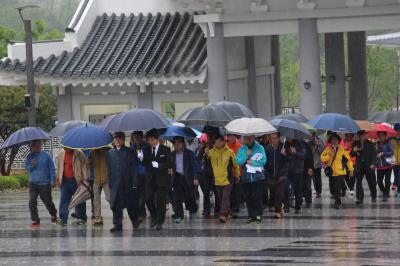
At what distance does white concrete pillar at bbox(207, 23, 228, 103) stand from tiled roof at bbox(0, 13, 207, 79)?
42 centimetres

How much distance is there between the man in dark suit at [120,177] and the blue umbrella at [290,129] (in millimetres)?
3296

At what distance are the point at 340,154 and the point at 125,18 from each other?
19.4 meters

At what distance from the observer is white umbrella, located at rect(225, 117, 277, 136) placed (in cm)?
2012

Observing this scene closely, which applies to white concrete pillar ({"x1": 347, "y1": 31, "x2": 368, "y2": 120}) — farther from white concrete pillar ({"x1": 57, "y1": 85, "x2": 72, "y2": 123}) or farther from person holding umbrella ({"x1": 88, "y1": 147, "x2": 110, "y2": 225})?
person holding umbrella ({"x1": 88, "y1": 147, "x2": 110, "y2": 225})

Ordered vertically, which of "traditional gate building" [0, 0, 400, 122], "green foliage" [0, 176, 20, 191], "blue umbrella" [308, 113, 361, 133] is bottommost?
"green foliage" [0, 176, 20, 191]

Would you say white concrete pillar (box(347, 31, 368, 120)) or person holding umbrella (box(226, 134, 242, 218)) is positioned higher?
white concrete pillar (box(347, 31, 368, 120))

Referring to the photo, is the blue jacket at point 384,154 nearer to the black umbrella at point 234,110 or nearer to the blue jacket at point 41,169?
the black umbrella at point 234,110

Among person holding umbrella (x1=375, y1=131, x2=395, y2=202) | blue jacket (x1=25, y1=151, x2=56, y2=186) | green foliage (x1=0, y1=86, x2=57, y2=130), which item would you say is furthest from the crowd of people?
green foliage (x1=0, y1=86, x2=57, y2=130)

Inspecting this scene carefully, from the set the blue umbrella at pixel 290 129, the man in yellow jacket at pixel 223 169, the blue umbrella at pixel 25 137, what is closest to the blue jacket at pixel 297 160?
the blue umbrella at pixel 290 129

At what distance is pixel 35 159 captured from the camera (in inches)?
835

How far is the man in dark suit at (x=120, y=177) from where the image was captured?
19.8 metres

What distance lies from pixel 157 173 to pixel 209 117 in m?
2.32

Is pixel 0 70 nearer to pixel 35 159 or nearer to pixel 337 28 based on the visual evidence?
pixel 337 28

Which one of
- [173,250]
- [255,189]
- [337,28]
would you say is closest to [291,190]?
[255,189]
